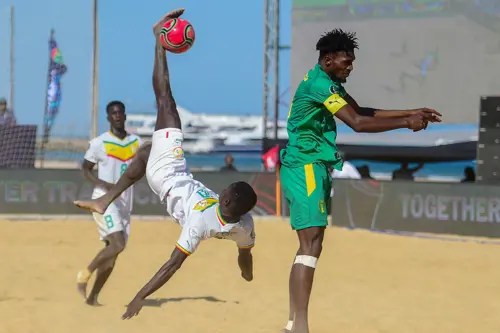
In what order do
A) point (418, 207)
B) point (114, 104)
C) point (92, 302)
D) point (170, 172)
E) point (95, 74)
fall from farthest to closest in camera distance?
point (95, 74), point (418, 207), point (114, 104), point (92, 302), point (170, 172)

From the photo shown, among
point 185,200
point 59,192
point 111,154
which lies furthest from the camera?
point 59,192

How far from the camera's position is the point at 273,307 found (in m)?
7.96

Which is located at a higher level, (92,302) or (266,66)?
(266,66)

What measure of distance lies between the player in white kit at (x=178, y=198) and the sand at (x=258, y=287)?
84 cm

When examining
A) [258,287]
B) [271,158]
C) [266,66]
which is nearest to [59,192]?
[271,158]

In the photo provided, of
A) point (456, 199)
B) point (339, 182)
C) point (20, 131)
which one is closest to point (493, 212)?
point (456, 199)

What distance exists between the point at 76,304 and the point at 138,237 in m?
6.13

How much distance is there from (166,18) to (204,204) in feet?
6.53

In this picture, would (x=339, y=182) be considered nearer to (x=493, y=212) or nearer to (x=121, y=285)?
(x=493, y=212)

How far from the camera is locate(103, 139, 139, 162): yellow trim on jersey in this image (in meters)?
8.78

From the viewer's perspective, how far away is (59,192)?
17.5m

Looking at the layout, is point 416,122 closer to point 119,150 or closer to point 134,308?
point 134,308

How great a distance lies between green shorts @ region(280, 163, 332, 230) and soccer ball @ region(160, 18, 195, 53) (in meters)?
2.02

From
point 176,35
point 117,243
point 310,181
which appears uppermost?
point 176,35
